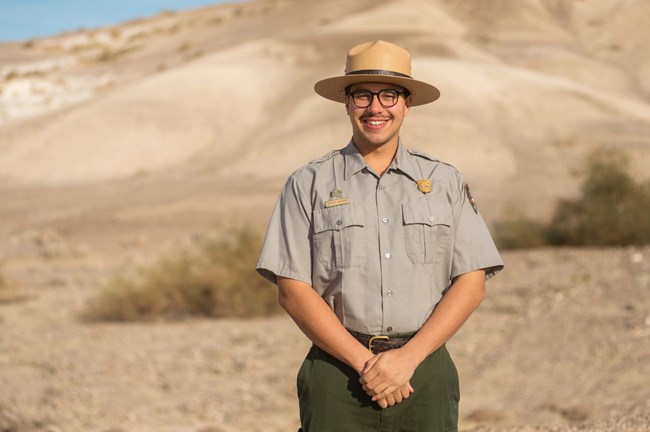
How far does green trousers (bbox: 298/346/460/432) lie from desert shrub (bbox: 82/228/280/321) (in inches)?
358

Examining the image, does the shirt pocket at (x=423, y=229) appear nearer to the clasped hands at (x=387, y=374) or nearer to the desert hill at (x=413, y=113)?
the clasped hands at (x=387, y=374)

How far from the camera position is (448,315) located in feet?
11.3

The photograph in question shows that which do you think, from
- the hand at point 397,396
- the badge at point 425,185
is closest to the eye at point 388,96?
the badge at point 425,185

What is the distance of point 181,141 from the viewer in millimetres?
33875

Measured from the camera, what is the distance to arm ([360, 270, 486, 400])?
11.0 ft

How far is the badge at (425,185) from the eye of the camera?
3.51m

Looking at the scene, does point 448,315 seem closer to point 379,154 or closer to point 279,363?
point 379,154

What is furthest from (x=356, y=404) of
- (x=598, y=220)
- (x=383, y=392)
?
(x=598, y=220)

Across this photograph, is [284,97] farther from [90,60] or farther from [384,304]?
[384,304]

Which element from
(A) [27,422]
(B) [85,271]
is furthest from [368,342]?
(B) [85,271]

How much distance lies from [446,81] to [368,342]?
31.2 metres

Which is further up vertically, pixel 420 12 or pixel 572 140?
pixel 420 12

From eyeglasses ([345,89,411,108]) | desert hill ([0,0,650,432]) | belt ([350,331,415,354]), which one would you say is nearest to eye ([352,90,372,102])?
eyeglasses ([345,89,411,108])

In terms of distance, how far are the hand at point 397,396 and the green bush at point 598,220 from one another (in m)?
12.0
